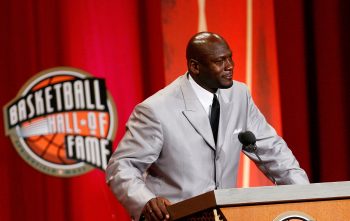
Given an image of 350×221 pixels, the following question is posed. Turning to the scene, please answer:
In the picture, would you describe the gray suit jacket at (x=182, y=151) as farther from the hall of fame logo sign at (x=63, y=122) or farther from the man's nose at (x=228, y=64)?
the hall of fame logo sign at (x=63, y=122)

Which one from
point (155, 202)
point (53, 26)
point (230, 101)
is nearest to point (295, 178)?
point (230, 101)

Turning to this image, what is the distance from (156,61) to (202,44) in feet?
3.74

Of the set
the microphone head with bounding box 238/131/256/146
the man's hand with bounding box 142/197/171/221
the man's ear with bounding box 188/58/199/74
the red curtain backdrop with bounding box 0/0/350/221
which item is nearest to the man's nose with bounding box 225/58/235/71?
the man's ear with bounding box 188/58/199/74

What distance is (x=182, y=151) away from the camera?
2.58 meters

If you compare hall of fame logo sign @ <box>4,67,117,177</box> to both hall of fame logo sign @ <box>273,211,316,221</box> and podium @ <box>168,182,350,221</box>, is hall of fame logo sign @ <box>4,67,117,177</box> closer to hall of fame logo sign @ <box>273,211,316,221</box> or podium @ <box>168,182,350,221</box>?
podium @ <box>168,182,350,221</box>

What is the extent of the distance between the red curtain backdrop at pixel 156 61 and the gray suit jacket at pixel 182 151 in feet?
3.69

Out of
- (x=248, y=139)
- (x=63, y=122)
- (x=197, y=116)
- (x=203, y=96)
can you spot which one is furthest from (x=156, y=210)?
(x=63, y=122)

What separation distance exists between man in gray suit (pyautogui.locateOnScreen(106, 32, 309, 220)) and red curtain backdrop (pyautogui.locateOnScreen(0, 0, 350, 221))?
1102mm

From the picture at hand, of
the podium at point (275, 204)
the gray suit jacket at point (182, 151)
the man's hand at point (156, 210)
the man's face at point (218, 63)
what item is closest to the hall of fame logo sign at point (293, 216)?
the podium at point (275, 204)

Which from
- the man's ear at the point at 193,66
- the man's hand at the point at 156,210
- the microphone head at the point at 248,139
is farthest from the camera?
the man's ear at the point at 193,66

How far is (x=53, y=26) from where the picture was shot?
3.72 metres

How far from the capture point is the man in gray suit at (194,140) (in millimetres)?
2561

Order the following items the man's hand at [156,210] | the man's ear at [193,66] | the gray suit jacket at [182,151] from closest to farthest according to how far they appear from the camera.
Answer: the man's hand at [156,210]
the gray suit jacket at [182,151]
the man's ear at [193,66]

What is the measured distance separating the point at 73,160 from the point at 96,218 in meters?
0.31
